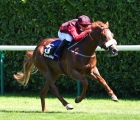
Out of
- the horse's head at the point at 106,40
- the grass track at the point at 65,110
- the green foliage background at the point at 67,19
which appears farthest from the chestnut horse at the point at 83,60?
the green foliage background at the point at 67,19

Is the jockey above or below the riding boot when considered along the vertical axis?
above

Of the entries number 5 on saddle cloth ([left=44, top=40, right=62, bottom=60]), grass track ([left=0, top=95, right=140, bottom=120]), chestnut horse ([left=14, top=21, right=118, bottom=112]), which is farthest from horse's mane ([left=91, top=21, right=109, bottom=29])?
grass track ([left=0, top=95, right=140, bottom=120])

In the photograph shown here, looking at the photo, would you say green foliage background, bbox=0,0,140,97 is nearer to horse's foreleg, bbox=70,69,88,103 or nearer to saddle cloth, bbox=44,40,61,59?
saddle cloth, bbox=44,40,61,59

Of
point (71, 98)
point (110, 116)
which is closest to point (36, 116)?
point (110, 116)

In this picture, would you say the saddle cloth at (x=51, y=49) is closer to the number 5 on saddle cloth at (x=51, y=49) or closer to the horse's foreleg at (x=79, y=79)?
the number 5 on saddle cloth at (x=51, y=49)

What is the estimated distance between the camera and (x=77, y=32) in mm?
10219

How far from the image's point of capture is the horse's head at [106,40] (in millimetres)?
9484

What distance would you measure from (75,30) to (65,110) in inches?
57.9

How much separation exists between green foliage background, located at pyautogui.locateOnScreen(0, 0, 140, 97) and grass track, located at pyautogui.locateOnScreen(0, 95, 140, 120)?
1.90ft

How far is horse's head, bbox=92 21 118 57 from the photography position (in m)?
9.48

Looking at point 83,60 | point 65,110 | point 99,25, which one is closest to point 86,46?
point 83,60

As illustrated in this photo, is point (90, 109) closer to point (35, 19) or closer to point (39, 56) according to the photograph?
point (39, 56)

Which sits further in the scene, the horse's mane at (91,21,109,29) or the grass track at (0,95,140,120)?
the horse's mane at (91,21,109,29)

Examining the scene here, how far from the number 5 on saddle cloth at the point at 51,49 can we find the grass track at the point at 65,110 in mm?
968
